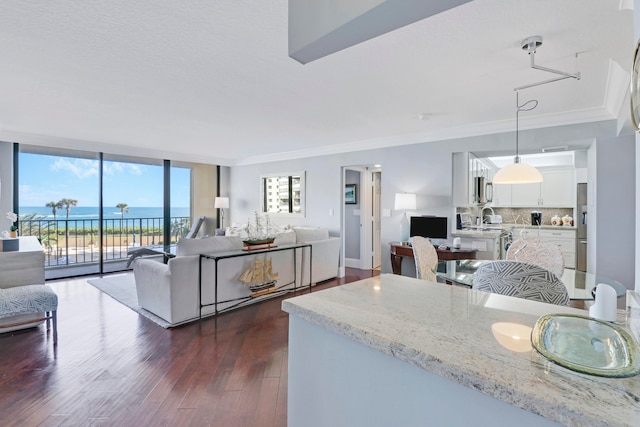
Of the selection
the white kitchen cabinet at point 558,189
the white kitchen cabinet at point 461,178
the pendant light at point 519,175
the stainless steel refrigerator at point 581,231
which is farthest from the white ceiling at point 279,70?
the white kitchen cabinet at point 558,189

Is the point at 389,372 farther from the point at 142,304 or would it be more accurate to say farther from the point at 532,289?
the point at 142,304

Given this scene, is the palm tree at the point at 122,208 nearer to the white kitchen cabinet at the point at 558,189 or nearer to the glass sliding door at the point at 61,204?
the glass sliding door at the point at 61,204

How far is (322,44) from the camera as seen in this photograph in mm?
1192

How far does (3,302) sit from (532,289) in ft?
13.5

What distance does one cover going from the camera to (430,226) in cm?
470

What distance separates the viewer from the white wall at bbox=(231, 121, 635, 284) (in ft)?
12.4

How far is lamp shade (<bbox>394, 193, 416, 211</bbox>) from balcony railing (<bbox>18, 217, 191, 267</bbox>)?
5.01 metres

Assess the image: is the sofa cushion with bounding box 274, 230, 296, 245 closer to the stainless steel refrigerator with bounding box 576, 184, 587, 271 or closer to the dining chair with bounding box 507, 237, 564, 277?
the dining chair with bounding box 507, 237, 564, 277

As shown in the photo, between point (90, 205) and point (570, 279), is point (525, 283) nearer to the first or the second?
point (570, 279)

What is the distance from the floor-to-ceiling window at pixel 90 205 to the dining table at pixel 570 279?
594 cm

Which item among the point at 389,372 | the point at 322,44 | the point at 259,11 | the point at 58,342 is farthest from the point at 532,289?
the point at 58,342

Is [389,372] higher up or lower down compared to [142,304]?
higher up

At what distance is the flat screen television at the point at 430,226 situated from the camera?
4656mm

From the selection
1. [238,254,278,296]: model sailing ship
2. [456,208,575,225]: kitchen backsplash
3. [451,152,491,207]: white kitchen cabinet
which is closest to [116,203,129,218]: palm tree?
[238,254,278,296]: model sailing ship
